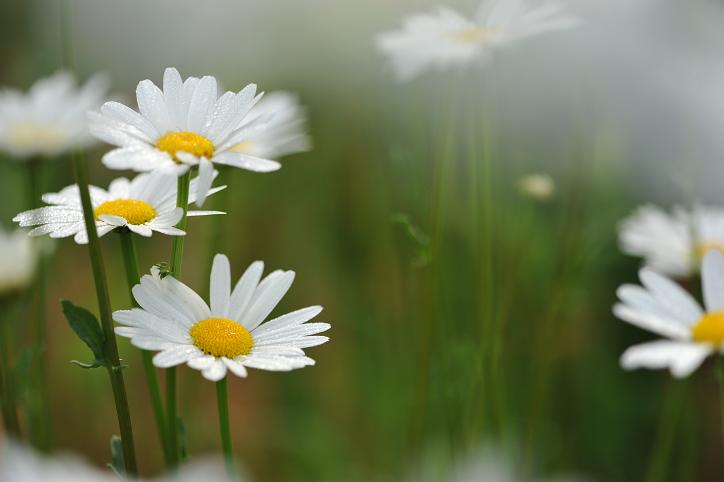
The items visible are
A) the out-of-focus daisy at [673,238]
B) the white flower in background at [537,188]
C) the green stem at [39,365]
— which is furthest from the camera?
the white flower in background at [537,188]

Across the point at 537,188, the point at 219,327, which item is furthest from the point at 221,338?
the point at 537,188

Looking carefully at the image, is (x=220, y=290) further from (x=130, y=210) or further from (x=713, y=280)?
(x=713, y=280)

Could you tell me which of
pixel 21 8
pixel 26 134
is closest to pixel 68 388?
pixel 26 134

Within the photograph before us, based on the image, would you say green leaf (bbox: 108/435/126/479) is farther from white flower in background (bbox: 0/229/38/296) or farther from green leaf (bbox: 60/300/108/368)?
white flower in background (bbox: 0/229/38/296)

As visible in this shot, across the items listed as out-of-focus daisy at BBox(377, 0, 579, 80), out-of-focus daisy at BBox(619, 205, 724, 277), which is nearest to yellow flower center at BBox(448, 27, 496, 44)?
out-of-focus daisy at BBox(377, 0, 579, 80)

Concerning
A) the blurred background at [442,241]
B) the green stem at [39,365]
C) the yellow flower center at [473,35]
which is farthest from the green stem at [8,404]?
the yellow flower center at [473,35]

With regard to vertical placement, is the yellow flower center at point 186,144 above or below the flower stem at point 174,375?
above

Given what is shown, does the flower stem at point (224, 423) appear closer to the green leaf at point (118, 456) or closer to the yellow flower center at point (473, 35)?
the green leaf at point (118, 456)
